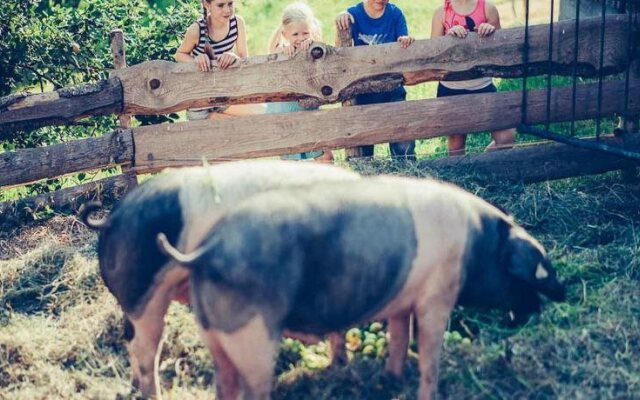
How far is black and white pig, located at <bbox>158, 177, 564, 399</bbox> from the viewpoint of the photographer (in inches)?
150

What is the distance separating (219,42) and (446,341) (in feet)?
10.4

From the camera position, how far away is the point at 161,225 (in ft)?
→ 13.9

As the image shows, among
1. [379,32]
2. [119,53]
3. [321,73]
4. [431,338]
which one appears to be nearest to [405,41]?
[379,32]

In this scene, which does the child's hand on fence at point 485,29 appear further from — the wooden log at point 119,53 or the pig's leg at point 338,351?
the pig's leg at point 338,351

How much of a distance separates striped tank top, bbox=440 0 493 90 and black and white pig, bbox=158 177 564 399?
276 cm

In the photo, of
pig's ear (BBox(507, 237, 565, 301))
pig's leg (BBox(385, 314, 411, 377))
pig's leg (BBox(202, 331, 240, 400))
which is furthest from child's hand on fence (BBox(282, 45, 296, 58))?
pig's leg (BBox(202, 331, 240, 400))

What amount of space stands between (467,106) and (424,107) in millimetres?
308

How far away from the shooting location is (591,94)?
7.00m

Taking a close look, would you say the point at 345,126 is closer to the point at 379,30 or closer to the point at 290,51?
the point at 290,51

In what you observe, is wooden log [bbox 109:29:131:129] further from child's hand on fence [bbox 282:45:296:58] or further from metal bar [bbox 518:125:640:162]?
metal bar [bbox 518:125:640:162]

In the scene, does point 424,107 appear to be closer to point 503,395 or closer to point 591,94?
point 591,94

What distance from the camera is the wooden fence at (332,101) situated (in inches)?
260

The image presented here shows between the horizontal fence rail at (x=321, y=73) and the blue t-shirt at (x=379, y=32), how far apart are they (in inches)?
13.0

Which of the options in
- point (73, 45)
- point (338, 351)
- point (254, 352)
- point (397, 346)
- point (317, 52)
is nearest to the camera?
point (254, 352)
